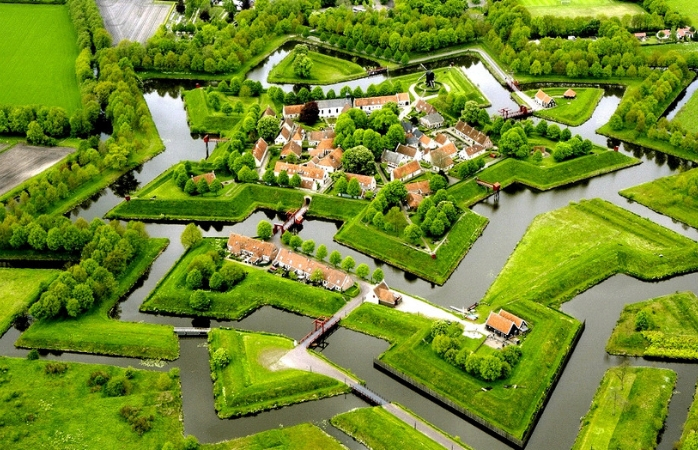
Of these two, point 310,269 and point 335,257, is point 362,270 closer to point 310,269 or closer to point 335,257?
point 335,257

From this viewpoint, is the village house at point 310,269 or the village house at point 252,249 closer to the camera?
the village house at point 310,269

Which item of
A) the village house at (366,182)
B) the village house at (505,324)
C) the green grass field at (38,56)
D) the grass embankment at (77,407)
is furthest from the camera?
the green grass field at (38,56)

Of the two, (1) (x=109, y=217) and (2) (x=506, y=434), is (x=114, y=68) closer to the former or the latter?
(1) (x=109, y=217)

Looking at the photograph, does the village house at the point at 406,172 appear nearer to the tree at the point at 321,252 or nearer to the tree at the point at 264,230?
the tree at the point at 321,252

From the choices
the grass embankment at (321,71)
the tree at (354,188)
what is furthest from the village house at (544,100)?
the tree at (354,188)

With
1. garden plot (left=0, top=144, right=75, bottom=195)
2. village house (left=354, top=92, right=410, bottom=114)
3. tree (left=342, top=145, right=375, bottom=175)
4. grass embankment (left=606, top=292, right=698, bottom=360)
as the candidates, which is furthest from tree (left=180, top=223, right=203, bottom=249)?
grass embankment (left=606, top=292, right=698, bottom=360)

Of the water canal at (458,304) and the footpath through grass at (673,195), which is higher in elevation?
the footpath through grass at (673,195)

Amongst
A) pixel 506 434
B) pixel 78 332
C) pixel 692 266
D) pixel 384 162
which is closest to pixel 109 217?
pixel 78 332
